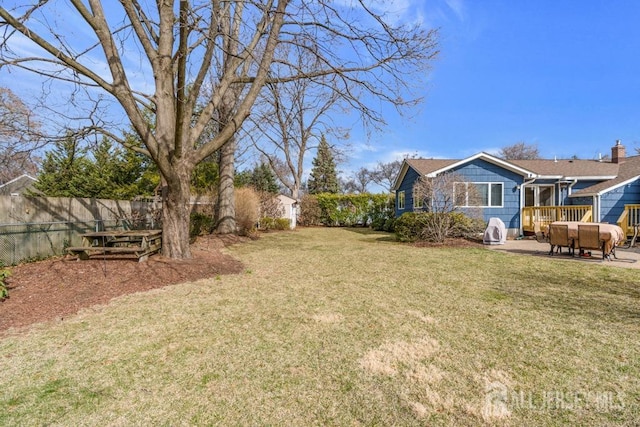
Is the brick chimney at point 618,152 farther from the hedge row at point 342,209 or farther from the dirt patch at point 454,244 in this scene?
the hedge row at point 342,209

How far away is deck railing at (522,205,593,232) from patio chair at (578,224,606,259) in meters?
4.71

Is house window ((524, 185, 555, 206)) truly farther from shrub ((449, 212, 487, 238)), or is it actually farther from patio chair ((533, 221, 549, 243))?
shrub ((449, 212, 487, 238))

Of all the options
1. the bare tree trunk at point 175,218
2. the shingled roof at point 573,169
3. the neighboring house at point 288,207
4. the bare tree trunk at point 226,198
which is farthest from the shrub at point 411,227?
the neighboring house at point 288,207

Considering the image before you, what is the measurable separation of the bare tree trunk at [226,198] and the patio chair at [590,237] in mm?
12269

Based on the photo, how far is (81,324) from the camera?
12.1ft

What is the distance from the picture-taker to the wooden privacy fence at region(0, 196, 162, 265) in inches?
255

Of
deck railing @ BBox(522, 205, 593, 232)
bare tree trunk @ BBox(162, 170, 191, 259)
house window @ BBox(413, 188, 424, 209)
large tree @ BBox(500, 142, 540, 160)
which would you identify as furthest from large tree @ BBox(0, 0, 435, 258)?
large tree @ BBox(500, 142, 540, 160)

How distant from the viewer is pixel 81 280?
Result: 5.32m

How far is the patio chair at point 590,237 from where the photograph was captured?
760 centimetres

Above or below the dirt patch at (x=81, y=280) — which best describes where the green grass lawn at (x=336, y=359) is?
below

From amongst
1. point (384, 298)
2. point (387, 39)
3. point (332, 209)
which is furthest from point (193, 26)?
point (332, 209)

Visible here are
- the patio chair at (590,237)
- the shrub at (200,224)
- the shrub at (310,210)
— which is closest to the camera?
the patio chair at (590,237)

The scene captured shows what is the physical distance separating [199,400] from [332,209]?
22190mm

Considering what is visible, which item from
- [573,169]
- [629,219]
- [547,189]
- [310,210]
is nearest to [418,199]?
[547,189]
